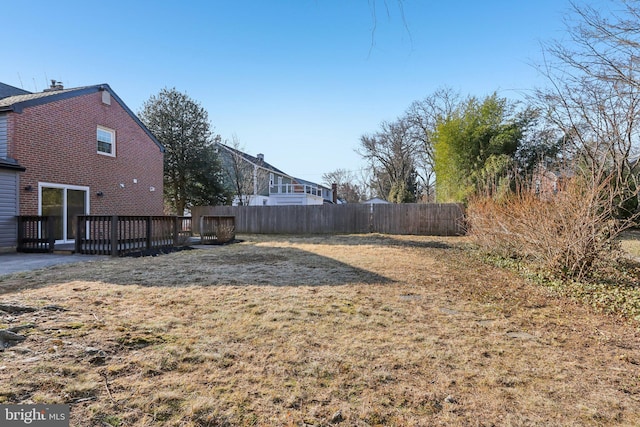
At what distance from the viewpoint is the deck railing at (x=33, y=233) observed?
8273mm

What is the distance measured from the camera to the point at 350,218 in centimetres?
1689

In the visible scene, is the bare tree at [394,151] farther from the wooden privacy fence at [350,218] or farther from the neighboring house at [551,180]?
the neighboring house at [551,180]

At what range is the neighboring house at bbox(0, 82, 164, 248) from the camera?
843 centimetres

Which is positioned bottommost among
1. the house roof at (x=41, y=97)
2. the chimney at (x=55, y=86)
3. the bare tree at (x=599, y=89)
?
the bare tree at (x=599, y=89)

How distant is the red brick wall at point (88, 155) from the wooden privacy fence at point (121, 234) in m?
2.18

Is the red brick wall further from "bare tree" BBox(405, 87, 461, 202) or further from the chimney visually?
"bare tree" BBox(405, 87, 461, 202)

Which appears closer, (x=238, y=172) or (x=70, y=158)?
(x=70, y=158)

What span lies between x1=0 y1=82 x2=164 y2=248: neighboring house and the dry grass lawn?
226 inches

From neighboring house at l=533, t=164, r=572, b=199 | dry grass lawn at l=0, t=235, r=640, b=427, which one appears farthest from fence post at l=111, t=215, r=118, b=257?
neighboring house at l=533, t=164, r=572, b=199

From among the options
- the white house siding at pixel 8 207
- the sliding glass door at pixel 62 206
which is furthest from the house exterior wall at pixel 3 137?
the sliding glass door at pixel 62 206

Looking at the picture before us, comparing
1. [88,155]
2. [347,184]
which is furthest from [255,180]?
[347,184]

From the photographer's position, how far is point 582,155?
5156 millimetres

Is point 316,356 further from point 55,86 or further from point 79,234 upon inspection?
point 55,86

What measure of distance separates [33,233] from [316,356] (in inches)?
375
